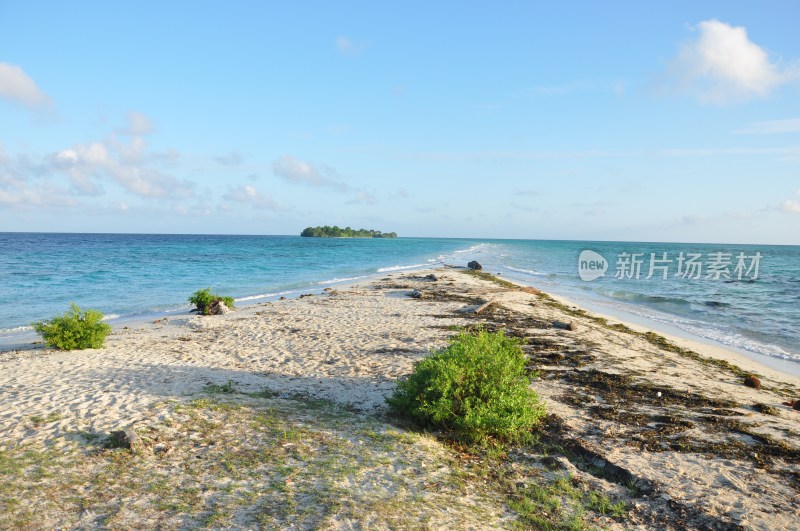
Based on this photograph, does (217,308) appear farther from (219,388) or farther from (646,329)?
(646,329)

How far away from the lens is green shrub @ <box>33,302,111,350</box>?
40.2ft

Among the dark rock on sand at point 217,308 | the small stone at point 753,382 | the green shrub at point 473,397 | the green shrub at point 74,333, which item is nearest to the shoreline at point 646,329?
the green shrub at point 74,333

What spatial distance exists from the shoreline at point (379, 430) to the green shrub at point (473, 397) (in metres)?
0.33

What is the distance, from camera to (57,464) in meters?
5.85

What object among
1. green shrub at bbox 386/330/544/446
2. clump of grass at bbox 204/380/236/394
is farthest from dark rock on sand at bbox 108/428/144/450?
green shrub at bbox 386/330/544/446

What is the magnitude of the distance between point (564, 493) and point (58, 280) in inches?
1361

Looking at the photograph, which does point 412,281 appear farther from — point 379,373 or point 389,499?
point 389,499

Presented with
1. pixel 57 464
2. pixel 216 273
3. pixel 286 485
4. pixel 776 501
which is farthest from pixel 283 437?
pixel 216 273

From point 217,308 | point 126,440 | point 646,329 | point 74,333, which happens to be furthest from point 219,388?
point 646,329

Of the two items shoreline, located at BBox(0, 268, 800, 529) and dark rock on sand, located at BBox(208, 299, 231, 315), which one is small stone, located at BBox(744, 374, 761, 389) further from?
dark rock on sand, located at BBox(208, 299, 231, 315)

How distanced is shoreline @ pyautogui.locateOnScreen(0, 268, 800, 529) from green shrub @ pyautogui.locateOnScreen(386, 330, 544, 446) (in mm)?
329

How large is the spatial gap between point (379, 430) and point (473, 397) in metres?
1.46

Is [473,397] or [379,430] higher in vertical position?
[473,397]

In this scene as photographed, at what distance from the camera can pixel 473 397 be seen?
721cm
